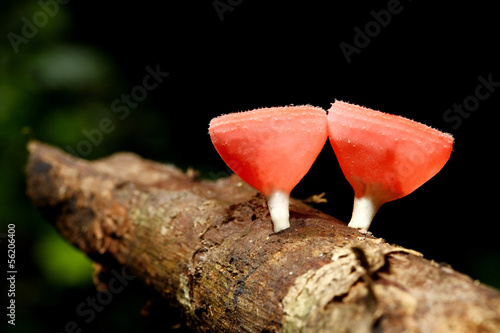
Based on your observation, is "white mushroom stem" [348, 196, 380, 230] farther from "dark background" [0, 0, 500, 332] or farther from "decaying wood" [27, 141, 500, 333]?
"dark background" [0, 0, 500, 332]

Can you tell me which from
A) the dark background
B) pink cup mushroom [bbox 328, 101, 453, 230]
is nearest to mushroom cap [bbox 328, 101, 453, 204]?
pink cup mushroom [bbox 328, 101, 453, 230]

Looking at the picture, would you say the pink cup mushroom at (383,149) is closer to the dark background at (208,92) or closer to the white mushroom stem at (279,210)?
the white mushroom stem at (279,210)

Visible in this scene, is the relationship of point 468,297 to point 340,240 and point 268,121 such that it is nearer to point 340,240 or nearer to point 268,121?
point 340,240

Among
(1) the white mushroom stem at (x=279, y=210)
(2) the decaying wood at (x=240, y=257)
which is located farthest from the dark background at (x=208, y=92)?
(1) the white mushroom stem at (x=279, y=210)

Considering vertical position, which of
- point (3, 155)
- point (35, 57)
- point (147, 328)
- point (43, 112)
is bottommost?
point (147, 328)

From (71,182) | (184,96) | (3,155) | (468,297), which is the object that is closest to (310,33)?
(184,96)
